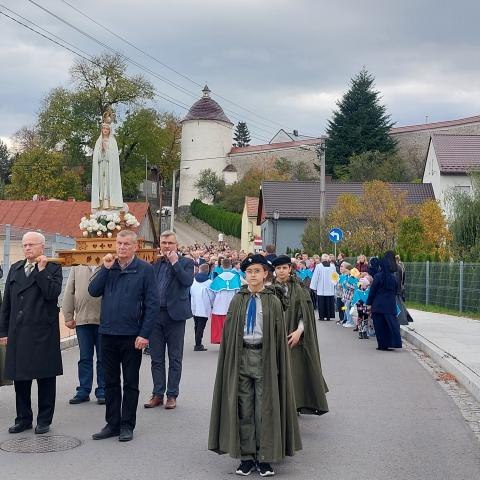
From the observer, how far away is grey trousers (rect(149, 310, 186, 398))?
9.44 metres

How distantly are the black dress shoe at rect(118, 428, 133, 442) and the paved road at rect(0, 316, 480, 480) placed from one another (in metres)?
0.07

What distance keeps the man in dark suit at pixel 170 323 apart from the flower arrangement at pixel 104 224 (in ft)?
4.51

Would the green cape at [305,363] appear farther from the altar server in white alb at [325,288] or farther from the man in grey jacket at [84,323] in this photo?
the altar server in white alb at [325,288]

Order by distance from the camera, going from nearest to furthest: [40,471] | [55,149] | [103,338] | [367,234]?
[40,471], [103,338], [367,234], [55,149]

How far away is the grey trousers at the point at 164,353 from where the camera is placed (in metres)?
9.44

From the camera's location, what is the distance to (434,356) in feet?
47.6

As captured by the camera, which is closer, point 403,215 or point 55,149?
point 403,215

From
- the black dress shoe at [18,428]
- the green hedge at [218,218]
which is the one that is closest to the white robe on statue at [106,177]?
the black dress shoe at [18,428]

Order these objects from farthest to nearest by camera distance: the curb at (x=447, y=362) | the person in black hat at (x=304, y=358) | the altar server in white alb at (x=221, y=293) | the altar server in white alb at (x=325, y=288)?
1. the altar server in white alb at (x=325, y=288)
2. the altar server in white alb at (x=221, y=293)
3. the curb at (x=447, y=362)
4. the person in black hat at (x=304, y=358)

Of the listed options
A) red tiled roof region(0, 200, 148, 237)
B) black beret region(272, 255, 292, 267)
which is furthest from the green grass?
red tiled roof region(0, 200, 148, 237)

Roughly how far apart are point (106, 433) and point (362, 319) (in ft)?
37.3

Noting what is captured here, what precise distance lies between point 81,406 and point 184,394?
1434 millimetres

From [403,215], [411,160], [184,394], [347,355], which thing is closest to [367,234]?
[403,215]

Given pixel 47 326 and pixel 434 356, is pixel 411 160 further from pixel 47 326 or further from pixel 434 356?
pixel 47 326
